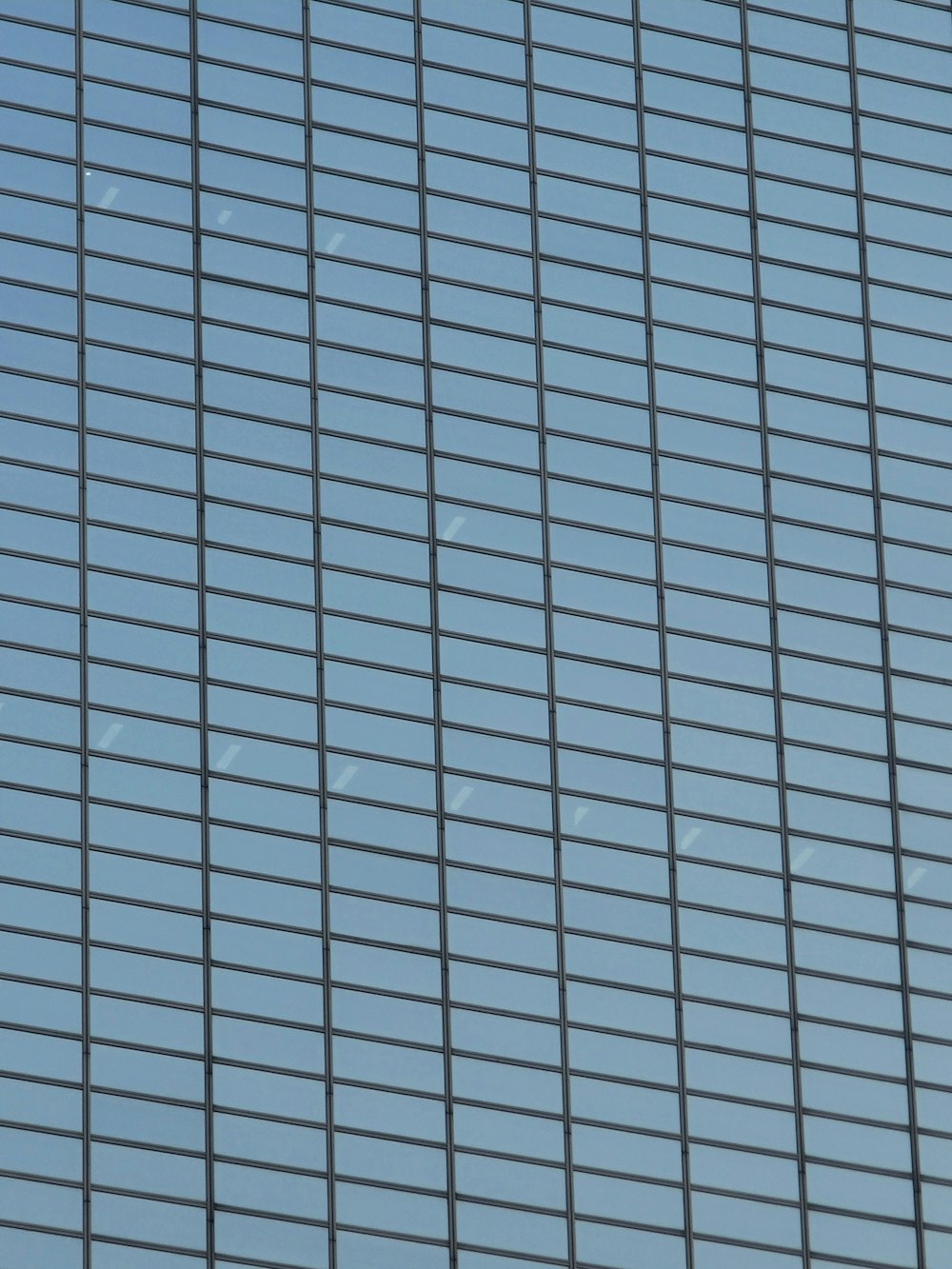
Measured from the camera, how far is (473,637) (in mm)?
55000

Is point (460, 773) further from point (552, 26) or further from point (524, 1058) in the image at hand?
point (552, 26)

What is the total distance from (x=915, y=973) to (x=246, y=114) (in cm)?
2146

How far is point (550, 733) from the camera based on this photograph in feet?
180

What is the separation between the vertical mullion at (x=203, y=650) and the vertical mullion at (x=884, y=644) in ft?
44.3

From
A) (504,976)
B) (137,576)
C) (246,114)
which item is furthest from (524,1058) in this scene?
(246,114)

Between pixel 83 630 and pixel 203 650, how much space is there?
7.49ft

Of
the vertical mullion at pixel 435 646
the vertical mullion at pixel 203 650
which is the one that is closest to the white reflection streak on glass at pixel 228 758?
the vertical mullion at pixel 203 650

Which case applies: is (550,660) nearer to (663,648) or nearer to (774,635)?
(663,648)

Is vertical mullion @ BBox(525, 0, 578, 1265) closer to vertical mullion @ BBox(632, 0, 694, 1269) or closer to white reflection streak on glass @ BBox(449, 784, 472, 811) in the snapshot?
white reflection streak on glass @ BBox(449, 784, 472, 811)

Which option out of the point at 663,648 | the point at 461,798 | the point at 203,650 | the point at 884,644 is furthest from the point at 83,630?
the point at 884,644

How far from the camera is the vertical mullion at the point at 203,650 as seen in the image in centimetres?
5053

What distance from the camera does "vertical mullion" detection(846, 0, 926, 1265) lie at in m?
54.1

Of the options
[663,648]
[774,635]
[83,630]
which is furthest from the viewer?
[774,635]

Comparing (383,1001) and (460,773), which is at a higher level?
(460,773)
